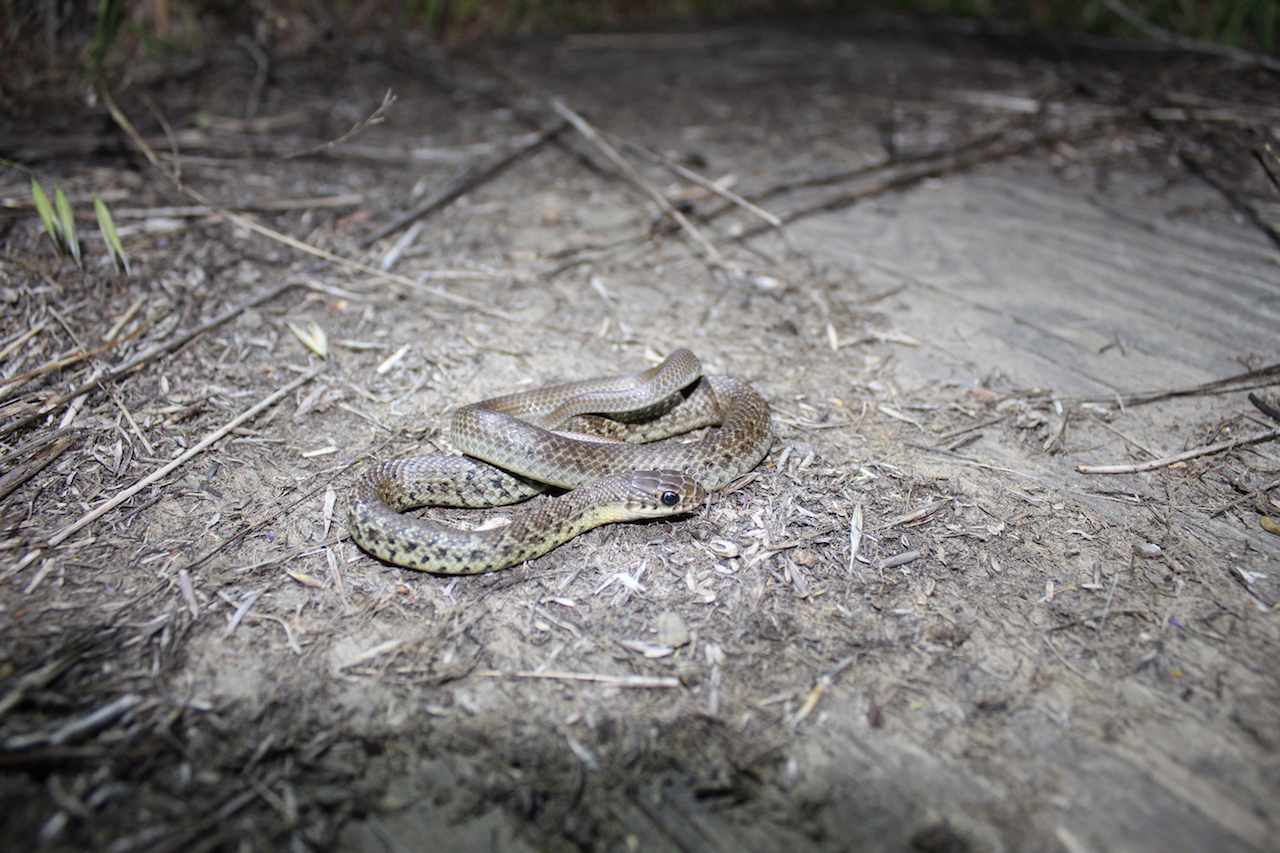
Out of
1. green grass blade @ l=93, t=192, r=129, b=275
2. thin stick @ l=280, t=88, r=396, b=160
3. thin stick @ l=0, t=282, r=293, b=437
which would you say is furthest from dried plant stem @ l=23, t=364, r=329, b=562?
green grass blade @ l=93, t=192, r=129, b=275

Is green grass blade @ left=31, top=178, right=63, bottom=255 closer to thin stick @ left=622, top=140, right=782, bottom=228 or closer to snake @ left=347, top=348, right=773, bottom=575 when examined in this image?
snake @ left=347, top=348, right=773, bottom=575

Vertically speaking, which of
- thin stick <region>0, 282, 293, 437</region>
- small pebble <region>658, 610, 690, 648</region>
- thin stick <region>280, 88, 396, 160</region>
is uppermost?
thin stick <region>280, 88, 396, 160</region>

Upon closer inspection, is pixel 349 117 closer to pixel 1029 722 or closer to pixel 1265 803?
pixel 1029 722

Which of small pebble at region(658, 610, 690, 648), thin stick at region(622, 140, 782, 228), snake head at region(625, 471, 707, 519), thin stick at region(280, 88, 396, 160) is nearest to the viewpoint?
small pebble at region(658, 610, 690, 648)

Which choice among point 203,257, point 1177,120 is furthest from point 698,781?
point 1177,120

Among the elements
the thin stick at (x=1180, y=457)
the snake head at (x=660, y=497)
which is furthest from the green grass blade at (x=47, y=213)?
the thin stick at (x=1180, y=457)

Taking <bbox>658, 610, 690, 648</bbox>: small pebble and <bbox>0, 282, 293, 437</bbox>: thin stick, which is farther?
<bbox>0, 282, 293, 437</bbox>: thin stick

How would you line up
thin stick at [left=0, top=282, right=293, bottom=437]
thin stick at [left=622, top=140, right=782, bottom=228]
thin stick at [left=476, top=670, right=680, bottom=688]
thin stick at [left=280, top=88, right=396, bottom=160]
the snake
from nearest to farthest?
1. thin stick at [left=476, top=670, right=680, bottom=688]
2. the snake
3. thin stick at [left=0, top=282, right=293, bottom=437]
4. thin stick at [left=280, top=88, right=396, bottom=160]
5. thin stick at [left=622, top=140, right=782, bottom=228]
